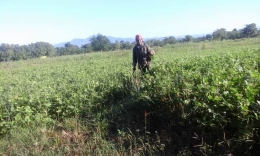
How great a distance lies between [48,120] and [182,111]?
3.15 m

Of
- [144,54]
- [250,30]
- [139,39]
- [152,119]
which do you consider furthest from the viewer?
[250,30]

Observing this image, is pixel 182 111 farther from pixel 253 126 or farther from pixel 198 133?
pixel 253 126

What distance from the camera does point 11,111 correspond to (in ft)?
17.0

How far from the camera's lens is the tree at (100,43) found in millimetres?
77338

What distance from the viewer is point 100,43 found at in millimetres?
80312

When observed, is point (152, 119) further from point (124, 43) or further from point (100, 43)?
point (100, 43)

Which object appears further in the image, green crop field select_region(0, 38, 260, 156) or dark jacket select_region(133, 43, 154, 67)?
dark jacket select_region(133, 43, 154, 67)

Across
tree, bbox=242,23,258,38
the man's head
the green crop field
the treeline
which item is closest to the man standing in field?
the man's head

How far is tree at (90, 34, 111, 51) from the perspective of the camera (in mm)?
77338

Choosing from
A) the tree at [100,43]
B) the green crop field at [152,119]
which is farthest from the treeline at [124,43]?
the green crop field at [152,119]

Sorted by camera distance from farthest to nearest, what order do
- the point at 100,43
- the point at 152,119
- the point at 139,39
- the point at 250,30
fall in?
1. the point at 100,43
2. the point at 250,30
3. the point at 139,39
4. the point at 152,119

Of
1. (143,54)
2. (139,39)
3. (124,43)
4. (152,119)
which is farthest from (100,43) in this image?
(152,119)

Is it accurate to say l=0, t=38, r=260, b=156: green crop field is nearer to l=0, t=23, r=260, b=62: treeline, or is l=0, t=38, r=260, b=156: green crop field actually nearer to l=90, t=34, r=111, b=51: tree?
l=0, t=23, r=260, b=62: treeline

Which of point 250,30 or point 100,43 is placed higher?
A: point 250,30
